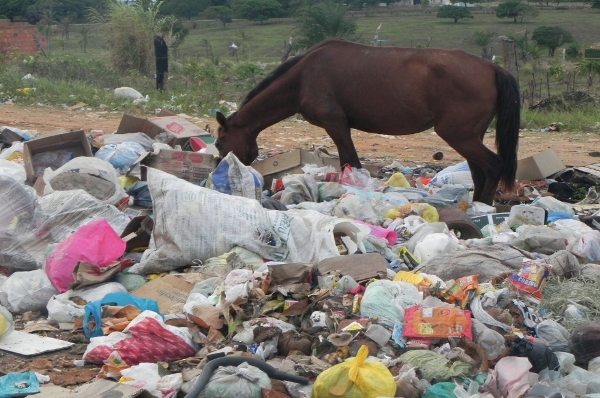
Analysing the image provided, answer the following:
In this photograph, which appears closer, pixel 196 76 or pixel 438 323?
pixel 438 323

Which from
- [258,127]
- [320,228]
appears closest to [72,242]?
[320,228]

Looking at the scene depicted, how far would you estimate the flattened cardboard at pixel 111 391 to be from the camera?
3495 mm

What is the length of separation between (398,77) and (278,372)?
4249 mm

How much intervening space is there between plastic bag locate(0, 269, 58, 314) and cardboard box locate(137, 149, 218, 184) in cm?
213

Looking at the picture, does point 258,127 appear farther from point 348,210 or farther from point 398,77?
point 348,210

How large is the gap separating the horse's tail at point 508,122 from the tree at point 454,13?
41.0 metres

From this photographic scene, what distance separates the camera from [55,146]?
285 inches

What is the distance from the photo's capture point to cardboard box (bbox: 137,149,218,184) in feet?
22.9

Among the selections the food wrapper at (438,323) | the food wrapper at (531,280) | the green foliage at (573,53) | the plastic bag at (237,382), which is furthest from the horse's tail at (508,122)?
the green foliage at (573,53)

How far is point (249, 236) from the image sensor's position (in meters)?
5.17

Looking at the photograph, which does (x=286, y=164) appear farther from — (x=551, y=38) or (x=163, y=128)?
(x=551, y=38)

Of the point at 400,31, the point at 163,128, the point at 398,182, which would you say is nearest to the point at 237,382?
the point at 398,182

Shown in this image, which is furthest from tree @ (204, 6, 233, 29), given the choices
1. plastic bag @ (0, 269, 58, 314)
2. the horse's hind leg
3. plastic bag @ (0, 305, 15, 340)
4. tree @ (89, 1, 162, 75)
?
plastic bag @ (0, 305, 15, 340)

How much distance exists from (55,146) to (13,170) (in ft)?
1.72
